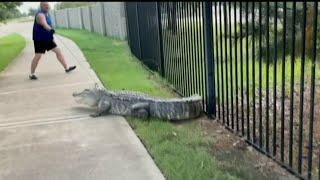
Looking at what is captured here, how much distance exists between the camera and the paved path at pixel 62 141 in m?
4.52

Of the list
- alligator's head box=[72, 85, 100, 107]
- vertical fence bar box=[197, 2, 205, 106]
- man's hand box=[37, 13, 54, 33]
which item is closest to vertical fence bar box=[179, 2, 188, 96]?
vertical fence bar box=[197, 2, 205, 106]

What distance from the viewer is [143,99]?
6.27 m

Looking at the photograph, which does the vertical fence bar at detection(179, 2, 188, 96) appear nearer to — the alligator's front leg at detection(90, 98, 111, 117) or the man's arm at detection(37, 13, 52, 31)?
the alligator's front leg at detection(90, 98, 111, 117)

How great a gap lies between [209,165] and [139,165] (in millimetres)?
628

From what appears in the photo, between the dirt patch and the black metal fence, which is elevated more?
the black metal fence

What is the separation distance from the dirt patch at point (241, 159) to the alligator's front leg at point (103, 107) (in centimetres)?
142

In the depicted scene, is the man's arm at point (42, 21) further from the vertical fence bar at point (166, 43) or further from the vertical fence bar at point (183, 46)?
the vertical fence bar at point (183, 46)

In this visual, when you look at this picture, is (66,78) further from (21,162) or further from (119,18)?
A: (119,18)

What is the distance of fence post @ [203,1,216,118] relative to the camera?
18.6 feet

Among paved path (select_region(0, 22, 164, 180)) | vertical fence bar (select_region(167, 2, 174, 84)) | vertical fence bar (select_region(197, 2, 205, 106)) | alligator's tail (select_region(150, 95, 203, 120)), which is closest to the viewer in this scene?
paved path (select_region(0, 22, 164, 180))

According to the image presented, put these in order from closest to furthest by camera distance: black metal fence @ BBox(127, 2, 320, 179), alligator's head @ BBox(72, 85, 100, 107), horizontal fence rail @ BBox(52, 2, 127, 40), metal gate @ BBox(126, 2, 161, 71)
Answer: black metal fence @ BBox(127, 2, 320, 179)
alligator's head @ BBox(72, 85, 100, 107)
metal gate @ BBox(126, 2, 161, 71)
horizontal fence rail @ BBox(52, 2, 127, 40)

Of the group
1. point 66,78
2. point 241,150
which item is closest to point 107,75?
point 66,78

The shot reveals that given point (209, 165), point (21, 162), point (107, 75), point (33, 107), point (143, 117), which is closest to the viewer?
point (209, 165)

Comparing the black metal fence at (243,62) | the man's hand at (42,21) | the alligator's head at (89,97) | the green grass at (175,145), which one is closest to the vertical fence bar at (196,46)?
the black metal fence at (243,62)
